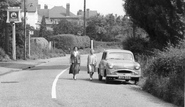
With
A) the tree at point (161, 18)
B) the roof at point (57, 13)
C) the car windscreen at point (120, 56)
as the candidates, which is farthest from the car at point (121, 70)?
the roof at point (57, 13)

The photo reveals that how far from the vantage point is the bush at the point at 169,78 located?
13372 mm

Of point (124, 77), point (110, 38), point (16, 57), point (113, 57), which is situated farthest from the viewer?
point (110, 38)

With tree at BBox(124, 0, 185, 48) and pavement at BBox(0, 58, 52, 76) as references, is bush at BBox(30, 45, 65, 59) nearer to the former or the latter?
pavement at BBox(0, 58, 52, 76)

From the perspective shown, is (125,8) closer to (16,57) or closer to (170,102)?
(170,102)

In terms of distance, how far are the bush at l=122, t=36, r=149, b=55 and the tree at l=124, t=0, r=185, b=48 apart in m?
0.71

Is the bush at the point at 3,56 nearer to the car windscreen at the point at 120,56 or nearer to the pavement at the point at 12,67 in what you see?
the pavement at the point at 12,67

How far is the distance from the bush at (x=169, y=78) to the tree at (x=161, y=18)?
781 centimetres

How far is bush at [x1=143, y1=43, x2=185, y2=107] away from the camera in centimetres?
1337

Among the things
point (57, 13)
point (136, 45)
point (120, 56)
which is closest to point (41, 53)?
point (136, 45)

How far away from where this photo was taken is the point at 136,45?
28797 mm

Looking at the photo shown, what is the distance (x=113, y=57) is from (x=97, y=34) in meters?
77.2

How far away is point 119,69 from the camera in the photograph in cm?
1959

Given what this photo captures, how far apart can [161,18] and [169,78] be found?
1148 centimetres

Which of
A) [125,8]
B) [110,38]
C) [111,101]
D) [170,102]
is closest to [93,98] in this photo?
[111,101]
